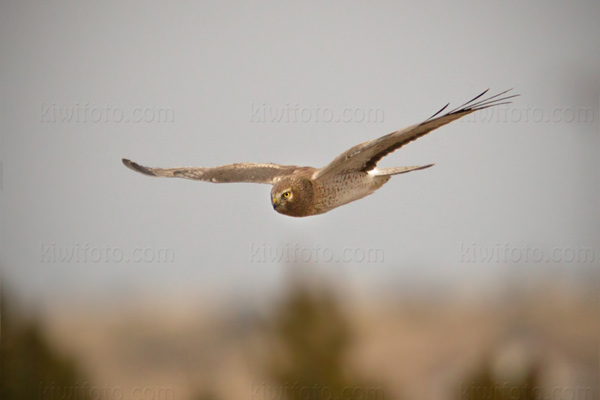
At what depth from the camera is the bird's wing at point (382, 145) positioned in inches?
198

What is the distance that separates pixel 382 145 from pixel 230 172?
2.10m

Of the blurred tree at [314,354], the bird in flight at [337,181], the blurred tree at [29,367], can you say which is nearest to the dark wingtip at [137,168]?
the bird in flight at [337,181]

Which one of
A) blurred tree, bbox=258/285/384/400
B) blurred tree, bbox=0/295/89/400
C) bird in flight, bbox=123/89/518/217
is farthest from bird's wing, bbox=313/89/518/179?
blurred tree, bbox=0/295/89/400

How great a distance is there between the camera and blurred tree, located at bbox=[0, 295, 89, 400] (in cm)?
1245

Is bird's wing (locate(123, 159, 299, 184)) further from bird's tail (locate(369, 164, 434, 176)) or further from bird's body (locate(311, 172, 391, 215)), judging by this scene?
bird's tail (locate(369, 164, 434, 176))

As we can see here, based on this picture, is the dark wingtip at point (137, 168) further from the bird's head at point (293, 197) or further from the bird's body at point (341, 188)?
the bird's body at point (341, 188)

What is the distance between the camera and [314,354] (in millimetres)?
11992

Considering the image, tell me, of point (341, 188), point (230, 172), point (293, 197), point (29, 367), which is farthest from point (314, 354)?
point (293, 197)

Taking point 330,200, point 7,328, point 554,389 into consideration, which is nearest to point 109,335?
point 7,328

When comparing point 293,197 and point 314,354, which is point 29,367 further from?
point 293,197

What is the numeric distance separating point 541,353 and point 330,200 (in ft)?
33.6

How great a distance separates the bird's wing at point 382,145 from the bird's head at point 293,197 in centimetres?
14

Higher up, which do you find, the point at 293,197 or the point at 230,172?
the point at 230,172

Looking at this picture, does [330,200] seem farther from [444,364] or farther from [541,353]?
[444,364]
